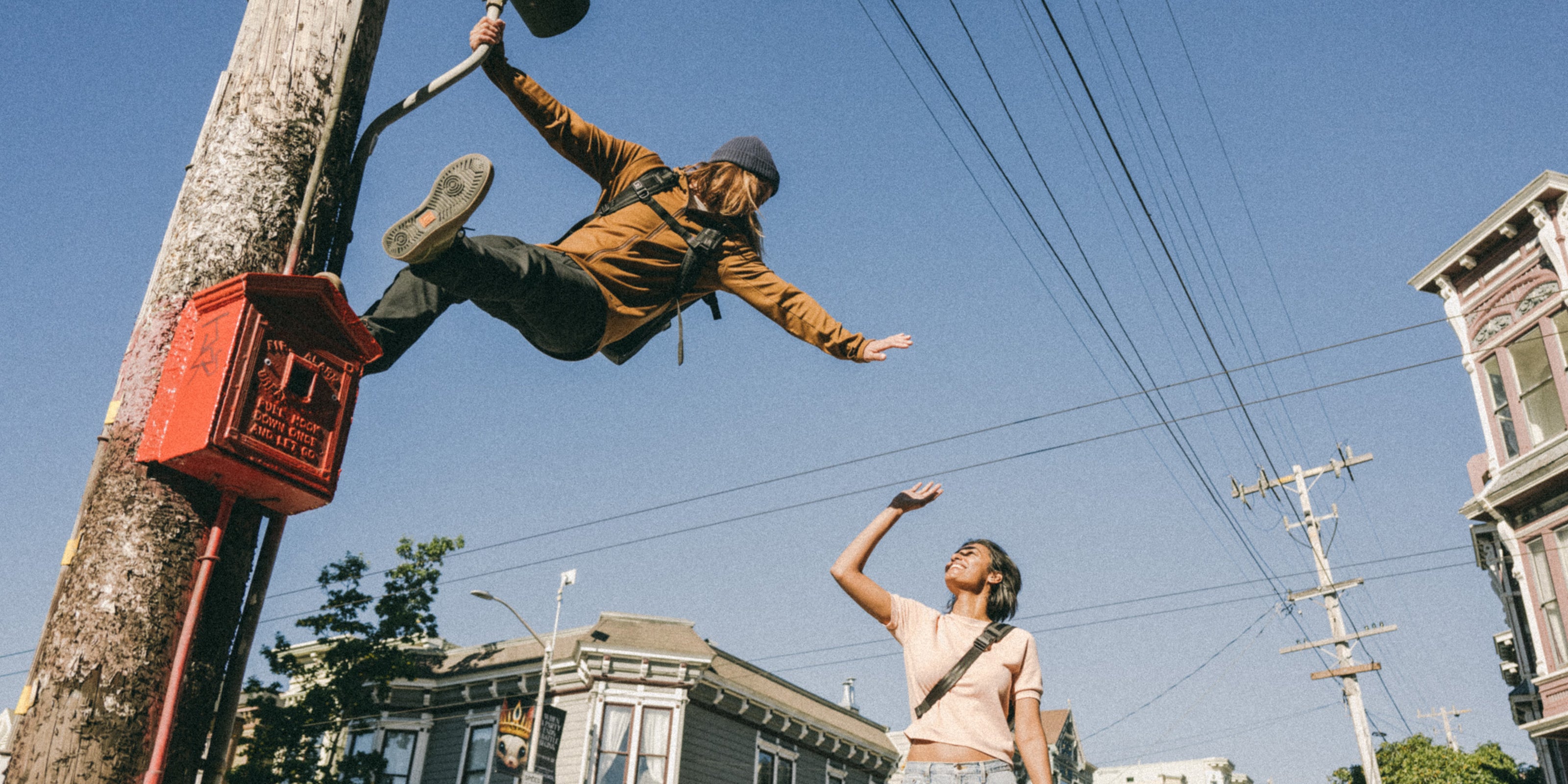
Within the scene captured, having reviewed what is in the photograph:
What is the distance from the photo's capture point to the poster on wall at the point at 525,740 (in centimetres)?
2033

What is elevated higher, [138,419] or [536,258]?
[536,258]

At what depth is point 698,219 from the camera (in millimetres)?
3914

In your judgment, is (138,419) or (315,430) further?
(315,430)

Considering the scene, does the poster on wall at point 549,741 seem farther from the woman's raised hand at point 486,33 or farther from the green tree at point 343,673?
the woman's raised hand at point 486,33

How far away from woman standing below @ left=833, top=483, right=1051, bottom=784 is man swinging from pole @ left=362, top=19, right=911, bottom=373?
0.85 metres

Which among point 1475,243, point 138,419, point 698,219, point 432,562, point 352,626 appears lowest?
point 138,419

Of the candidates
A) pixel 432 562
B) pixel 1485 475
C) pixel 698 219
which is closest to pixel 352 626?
pixel 432 562

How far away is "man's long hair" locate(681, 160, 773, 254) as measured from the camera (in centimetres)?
391

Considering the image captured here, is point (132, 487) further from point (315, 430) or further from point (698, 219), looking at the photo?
point (698, 219)

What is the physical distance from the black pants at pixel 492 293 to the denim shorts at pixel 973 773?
6.35 ft

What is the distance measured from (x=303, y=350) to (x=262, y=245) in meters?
0.35

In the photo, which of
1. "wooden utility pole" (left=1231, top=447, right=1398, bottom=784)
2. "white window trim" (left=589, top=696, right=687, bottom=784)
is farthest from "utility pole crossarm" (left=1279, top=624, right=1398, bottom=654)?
"white window trim" (left=589, top=696, right=687, bottom=784)

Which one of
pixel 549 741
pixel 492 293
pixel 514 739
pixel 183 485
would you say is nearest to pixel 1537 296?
pixel 549 741

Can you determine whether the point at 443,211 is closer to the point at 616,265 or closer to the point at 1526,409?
the point at 616,265
